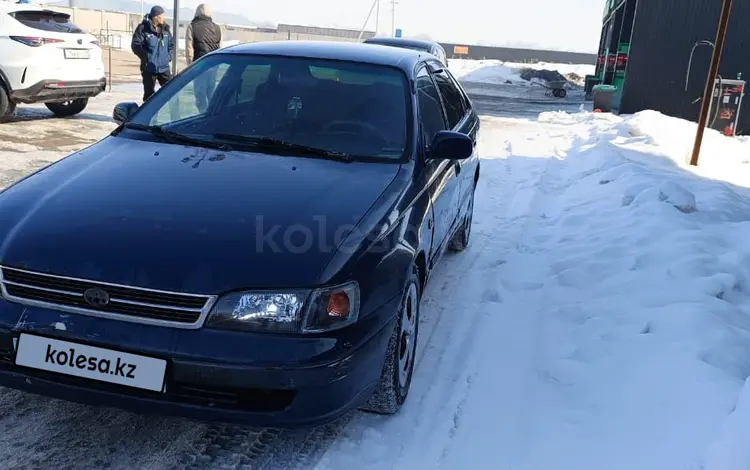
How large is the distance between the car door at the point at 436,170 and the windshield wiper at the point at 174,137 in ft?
3.54

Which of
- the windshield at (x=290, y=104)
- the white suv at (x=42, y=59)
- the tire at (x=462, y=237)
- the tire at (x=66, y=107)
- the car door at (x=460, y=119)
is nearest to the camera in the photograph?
the windshield at (x=290, y=104)

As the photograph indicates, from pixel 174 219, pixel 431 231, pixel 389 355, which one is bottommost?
pixel 389 355

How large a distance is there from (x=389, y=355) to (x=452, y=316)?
1467mm

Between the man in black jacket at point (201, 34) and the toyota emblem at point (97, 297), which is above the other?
the man in black jacket at point (201, 34)

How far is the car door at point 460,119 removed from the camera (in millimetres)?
4746

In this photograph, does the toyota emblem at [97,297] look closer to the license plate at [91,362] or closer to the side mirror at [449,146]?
the license plate at [91,362]

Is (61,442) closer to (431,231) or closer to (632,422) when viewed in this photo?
(431,231)

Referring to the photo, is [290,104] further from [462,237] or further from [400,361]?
[462,237]

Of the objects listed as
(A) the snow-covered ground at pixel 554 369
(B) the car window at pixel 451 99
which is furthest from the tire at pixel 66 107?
(B) the car window at pixel 451 99

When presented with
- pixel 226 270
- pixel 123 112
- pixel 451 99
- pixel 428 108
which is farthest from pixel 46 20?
pixel 226 270

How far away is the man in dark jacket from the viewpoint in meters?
9.90

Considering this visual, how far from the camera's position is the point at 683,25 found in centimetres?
1584

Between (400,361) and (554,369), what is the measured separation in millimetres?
1005

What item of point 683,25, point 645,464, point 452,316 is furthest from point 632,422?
point 683,25
